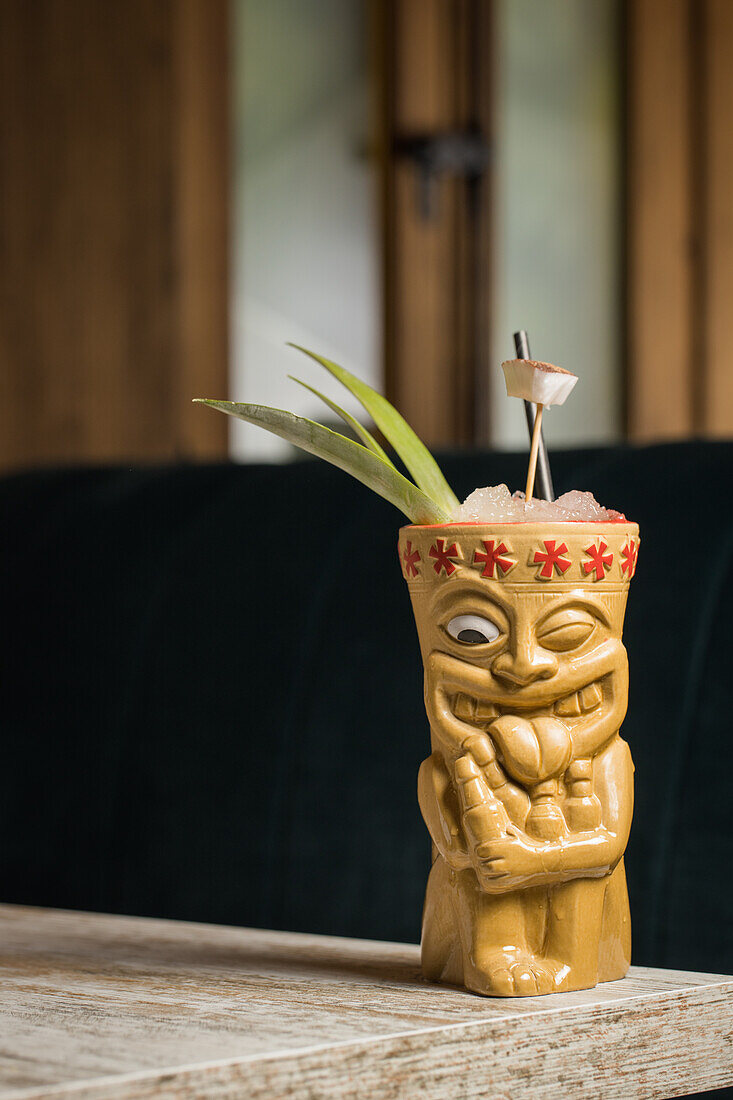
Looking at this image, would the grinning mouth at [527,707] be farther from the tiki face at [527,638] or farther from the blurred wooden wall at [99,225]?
the blurred wooden wall at [99,225]

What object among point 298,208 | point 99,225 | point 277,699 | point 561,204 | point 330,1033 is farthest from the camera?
point 561,204

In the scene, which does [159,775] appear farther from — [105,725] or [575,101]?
[575,101]

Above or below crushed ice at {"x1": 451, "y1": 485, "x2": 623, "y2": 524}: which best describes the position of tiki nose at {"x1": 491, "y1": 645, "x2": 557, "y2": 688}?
below

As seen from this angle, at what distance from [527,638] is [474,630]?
0.08ft

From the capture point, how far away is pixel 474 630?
25.6 inches

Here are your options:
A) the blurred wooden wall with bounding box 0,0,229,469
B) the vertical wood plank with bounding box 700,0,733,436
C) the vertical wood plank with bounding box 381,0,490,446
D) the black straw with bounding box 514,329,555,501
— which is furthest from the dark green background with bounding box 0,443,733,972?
the vertical wood plank with bounding box 700,0,733,436

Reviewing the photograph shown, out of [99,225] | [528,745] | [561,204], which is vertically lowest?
[528,745]

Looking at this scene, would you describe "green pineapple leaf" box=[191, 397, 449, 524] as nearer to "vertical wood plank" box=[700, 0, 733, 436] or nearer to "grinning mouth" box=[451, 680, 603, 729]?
"grinning mouth" box=[451, 680, 603, 729]

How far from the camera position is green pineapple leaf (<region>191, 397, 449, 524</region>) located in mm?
667

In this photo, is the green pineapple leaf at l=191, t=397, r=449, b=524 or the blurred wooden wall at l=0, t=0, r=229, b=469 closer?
the green pineapple leaf at l=191, t=397, r=449, b=524

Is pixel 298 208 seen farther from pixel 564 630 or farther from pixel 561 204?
pixel 564 630

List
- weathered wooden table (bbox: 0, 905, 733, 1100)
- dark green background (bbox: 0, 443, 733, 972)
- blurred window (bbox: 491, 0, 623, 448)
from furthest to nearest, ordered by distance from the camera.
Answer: blurred window (bbox: 491, 0, 623, 448) < dark green background (bbox: 0, 443, 733, 972) < weathered wooden table (bbox: 0, 905, 733, 1100)

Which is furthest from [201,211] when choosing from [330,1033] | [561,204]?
[330,1033]

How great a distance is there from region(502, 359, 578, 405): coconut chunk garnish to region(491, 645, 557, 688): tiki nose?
0.12 meters
